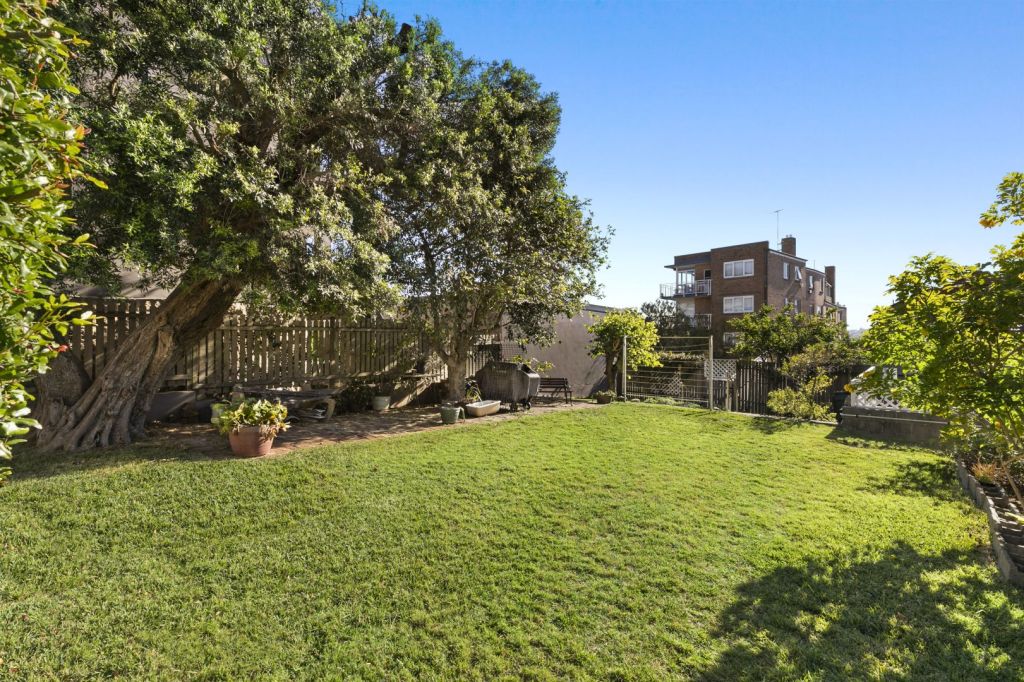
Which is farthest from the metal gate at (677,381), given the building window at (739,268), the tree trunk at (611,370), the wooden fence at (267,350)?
the building window at (739,268)

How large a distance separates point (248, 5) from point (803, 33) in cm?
888

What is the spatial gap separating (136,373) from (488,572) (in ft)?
22.8

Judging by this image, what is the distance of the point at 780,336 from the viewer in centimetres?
1533

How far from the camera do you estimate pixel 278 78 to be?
7.46 metres

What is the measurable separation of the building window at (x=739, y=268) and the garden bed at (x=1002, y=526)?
29251 mm

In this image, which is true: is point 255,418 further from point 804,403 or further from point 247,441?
point 804,403

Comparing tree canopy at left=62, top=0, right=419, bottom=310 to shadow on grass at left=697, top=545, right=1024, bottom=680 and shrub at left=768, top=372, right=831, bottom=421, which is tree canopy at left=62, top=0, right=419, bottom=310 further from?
shrub at left=768, top=372, right=831, bottom=421

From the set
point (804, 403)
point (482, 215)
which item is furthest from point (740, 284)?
point (482, 215)

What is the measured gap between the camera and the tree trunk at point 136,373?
6.84m

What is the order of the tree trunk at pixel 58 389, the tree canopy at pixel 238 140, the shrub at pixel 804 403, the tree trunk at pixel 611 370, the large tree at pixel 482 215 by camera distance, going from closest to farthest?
1. the tree canopy at pixel 238 140
2. the tree trunk at pixel 58 389
3. the large tree at pixel 482 215
4. the shrub at pixel 804 403
5. the tree trunk at pixel 611 370

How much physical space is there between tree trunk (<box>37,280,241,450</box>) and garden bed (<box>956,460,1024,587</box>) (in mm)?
9991

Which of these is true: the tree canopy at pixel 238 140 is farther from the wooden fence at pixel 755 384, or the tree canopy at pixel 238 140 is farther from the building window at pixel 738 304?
the building window at pixel 738 304

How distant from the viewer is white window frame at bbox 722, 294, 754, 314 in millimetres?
32344

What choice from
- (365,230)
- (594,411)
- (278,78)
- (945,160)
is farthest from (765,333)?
(278,78)
